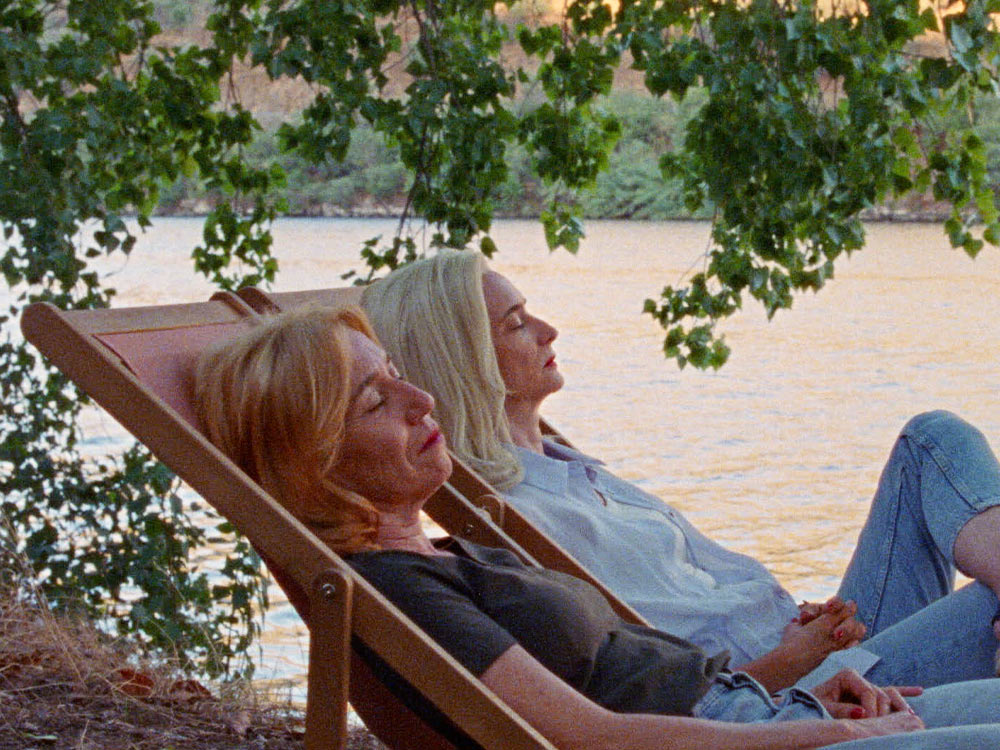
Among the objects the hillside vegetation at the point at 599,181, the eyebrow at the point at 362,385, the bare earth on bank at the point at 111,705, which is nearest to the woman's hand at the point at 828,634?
the eyebrow at the point at 362,385

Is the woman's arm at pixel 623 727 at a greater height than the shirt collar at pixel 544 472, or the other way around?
the shirt collar at pixel 544 472

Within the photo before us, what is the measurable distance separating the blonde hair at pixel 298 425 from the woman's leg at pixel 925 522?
1.12 metres

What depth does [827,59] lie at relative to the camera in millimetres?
3766

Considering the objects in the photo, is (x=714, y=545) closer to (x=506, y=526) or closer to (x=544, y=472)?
(x=544, y=472)

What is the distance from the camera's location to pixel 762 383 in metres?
14.0

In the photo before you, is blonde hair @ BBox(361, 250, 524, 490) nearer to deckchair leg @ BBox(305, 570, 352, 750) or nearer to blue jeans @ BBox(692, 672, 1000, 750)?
blue jeans @ BBox(692, 672, 1000, 750)

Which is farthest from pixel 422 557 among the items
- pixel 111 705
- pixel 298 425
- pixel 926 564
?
pixel 111 705

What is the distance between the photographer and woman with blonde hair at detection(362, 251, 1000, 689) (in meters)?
2.67

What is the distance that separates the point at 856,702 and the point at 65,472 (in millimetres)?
3048

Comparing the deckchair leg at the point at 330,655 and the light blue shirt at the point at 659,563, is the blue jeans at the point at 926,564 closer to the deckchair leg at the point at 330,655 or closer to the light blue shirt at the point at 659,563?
the light blue shirt at the point at 659,563

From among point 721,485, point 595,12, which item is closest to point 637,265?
point 721,485

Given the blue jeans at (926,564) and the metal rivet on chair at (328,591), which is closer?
the metal rivet on chair at (328,591)

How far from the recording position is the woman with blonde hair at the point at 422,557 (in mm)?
2105

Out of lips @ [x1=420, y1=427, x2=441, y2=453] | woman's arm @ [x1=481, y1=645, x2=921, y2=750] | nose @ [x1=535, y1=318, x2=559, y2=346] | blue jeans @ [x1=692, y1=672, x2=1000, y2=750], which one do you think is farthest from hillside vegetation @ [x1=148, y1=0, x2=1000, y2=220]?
woman's arm @ [x1=481, y1=645, x2=921, y2=750]
